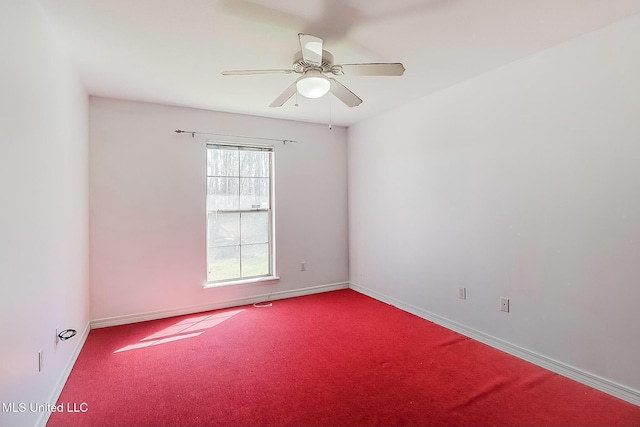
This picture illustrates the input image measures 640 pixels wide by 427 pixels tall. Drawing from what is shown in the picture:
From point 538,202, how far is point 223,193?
3329mm

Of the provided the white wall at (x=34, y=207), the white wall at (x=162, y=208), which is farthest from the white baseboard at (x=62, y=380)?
the white wall at (x=162, y=208)

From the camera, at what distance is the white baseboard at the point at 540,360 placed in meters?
2.05

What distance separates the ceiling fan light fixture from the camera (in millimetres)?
2117

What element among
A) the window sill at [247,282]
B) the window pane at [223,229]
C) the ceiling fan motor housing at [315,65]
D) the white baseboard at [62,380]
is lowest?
the white baseboard at [62,380]

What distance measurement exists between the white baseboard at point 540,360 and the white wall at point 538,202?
45mm

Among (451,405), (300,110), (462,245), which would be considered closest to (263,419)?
(451,405)

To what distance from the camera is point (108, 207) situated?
337cm

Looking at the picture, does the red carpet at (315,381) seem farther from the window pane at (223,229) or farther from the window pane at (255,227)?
the window pane at (255,227)

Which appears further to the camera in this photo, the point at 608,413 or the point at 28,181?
the point at 608,413

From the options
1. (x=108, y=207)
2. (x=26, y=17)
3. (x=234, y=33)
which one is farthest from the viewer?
(x=108, y=207)

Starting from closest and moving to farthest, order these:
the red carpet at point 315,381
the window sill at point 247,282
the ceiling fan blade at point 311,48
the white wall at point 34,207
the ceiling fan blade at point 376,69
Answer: the white wall at point 34,207 < the ceiling fan blade at point 311,48 < the red carpet at point 315,381 < the ceiling fan blade at point 376,69 < the window sill at point 247,282

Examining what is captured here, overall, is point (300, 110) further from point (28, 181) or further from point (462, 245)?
point (28, 181)

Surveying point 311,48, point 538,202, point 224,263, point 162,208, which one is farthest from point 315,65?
point 224,263

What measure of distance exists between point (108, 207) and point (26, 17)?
2077 millimetres
